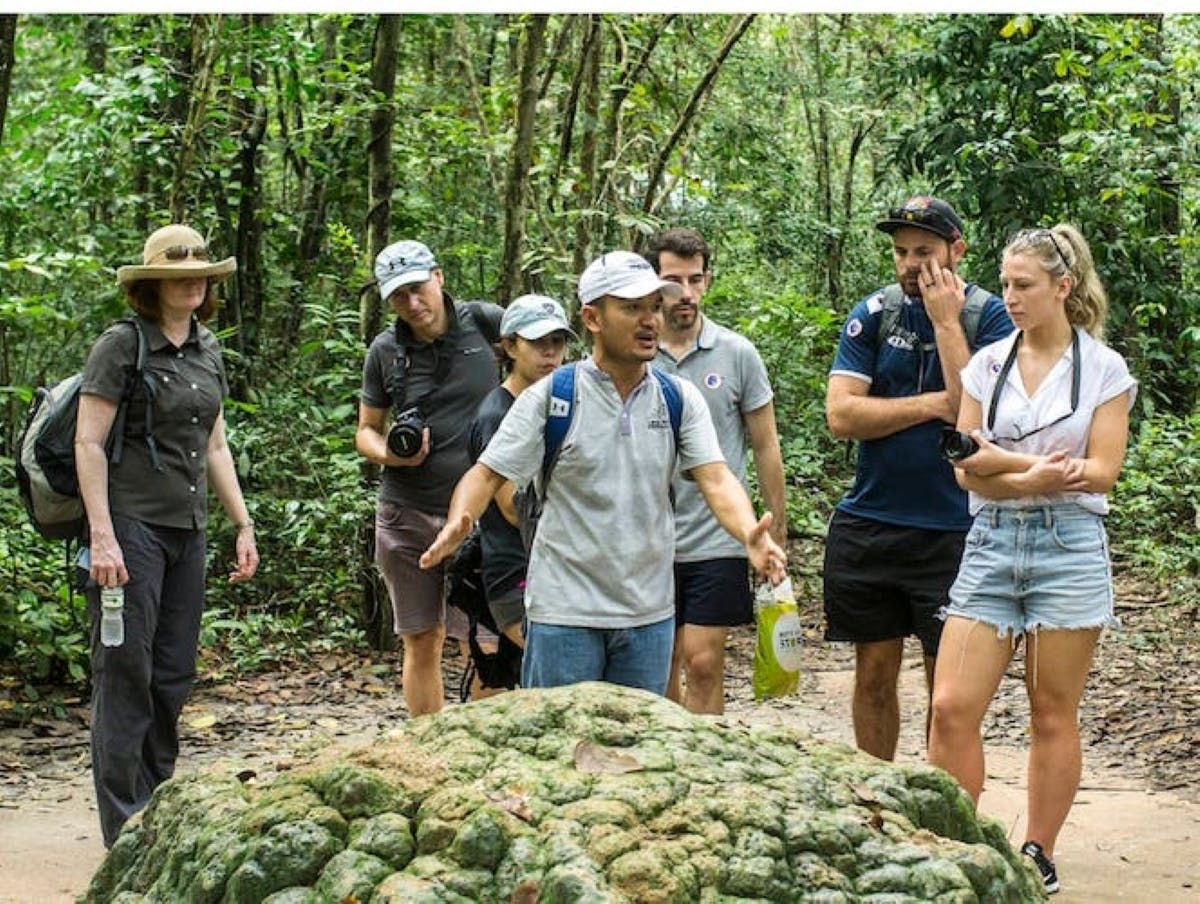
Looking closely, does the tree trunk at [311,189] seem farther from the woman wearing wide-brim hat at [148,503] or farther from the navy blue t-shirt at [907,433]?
the navy blue t-shirt at [907,433]

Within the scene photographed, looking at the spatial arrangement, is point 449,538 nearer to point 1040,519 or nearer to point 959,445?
point 959,445

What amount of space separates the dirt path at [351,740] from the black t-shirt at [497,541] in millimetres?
1053

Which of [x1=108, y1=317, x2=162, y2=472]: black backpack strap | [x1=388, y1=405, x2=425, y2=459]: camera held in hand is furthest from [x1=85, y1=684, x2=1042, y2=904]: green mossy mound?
[x1=388, y1=405, x2=425, y2=459]: camera held in hand

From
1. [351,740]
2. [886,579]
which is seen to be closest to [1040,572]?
[886,579]

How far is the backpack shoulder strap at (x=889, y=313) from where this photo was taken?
5.48 metres

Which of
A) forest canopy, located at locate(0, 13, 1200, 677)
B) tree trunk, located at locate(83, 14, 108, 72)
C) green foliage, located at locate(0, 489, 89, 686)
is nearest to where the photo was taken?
green foliage, located at locate(0, 489, 89, 686)

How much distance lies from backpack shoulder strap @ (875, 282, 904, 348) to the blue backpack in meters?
1.08

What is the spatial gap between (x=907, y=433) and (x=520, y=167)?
4.55 meters

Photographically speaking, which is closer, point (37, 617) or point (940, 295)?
point (940, 295)

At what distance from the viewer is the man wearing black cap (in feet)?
17.5

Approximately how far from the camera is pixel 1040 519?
4.81 m

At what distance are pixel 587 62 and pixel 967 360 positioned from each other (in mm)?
6212

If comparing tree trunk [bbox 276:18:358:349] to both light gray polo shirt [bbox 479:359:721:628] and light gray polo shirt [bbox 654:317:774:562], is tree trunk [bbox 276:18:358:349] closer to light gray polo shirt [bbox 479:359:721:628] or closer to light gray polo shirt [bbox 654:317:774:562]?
light gray polo shirt [bbox 654:317:774:562]

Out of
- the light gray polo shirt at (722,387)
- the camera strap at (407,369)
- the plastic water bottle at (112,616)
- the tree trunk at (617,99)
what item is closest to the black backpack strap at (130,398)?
the plastic water bottle at (112,616)
